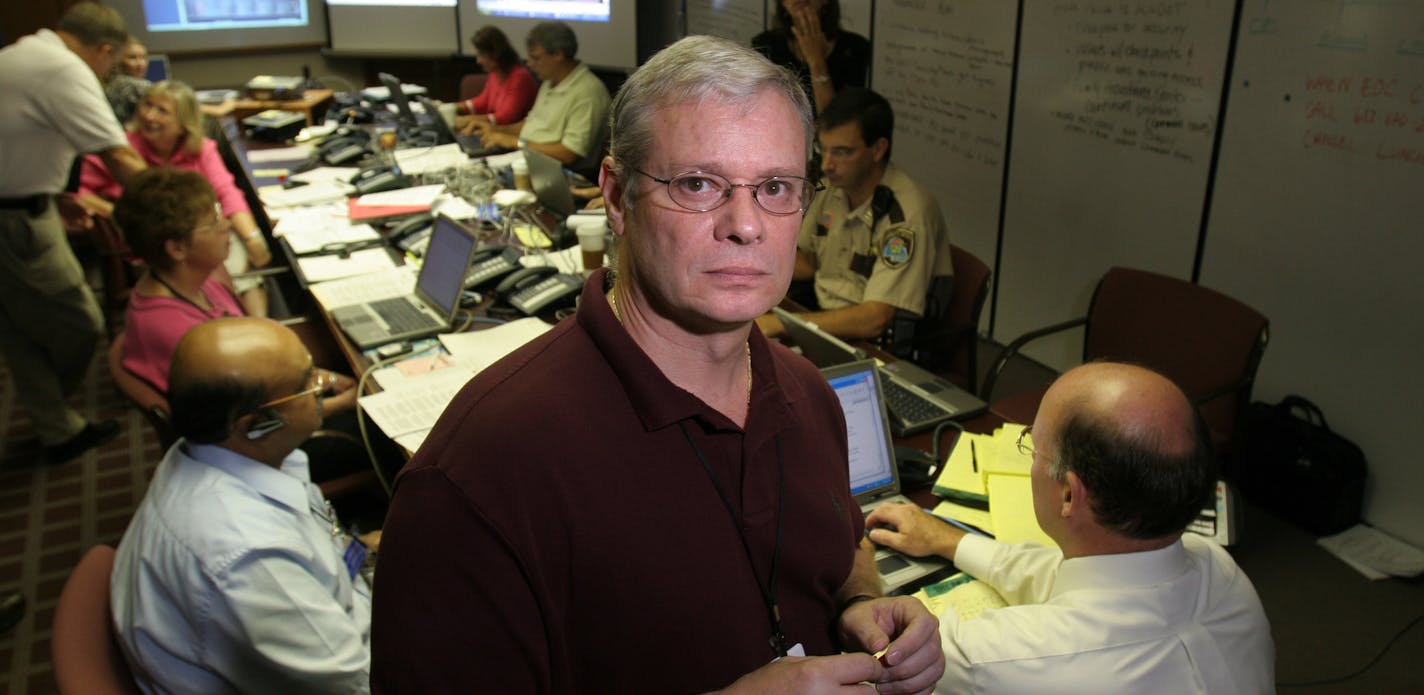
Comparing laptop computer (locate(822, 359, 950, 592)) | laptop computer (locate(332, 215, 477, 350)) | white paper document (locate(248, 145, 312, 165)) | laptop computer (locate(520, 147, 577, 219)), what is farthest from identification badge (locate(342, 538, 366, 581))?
white paper document (locate(248, 145, 312, 165))

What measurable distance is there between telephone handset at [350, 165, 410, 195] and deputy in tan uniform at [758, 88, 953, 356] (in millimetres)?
2199

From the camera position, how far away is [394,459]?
2.67 m

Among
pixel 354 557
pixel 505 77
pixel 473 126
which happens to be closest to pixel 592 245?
pixel 354 557

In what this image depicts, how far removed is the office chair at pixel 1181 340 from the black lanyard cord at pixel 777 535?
5.70 feet

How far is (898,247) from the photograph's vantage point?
2918 mm

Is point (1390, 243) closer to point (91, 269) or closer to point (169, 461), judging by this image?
point (169, 461)

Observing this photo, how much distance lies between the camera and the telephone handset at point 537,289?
288 centimetres

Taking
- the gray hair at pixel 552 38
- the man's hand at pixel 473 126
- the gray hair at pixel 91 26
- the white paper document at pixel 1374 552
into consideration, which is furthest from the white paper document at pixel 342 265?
the white paper document at pixel 1374 552

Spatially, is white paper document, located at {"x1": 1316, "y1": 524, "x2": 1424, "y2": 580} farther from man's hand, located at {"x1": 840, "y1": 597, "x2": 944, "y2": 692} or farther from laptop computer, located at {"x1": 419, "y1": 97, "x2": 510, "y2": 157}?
laptop computer, located at {"x1": 419, "y1": 97, "x2": 510, "y2": 157}

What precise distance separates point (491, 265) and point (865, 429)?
1.72m

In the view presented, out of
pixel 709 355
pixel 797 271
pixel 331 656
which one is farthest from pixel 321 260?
pixel 709 355

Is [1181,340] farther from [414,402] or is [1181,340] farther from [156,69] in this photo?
[156,69]

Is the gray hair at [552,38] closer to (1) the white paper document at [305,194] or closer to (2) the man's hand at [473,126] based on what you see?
(2) the man's hand at [473,126]

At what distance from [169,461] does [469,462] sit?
115 cm
